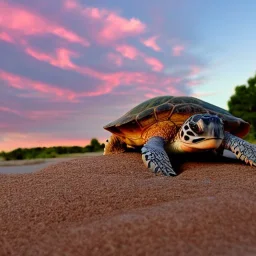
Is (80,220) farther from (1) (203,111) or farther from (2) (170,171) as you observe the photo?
(1) (203,111)

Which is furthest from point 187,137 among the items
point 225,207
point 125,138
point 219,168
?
point 225,207

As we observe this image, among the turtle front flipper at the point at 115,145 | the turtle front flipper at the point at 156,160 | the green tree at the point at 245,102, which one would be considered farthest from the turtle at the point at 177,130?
the green tree at the point at 245,102

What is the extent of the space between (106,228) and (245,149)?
8.79 feet

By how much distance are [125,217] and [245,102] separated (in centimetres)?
2011

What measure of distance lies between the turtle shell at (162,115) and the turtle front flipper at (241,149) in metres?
0.50

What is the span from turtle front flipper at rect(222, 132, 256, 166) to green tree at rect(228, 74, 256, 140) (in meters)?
16.1

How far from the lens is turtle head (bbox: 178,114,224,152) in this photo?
3.69 meters

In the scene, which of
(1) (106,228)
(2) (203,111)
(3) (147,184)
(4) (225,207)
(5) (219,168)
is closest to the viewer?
(1) (106,228)

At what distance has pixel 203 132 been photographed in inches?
147

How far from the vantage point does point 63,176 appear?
10.5 ft

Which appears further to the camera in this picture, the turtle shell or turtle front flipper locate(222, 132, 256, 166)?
the turtle shell

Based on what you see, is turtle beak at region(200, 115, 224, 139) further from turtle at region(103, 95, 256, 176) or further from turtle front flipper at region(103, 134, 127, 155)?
turtle front flipper at region(103, 134, 127, 155)

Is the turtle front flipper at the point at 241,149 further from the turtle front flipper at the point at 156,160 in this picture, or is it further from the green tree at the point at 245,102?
the green tree at the point at 245,102

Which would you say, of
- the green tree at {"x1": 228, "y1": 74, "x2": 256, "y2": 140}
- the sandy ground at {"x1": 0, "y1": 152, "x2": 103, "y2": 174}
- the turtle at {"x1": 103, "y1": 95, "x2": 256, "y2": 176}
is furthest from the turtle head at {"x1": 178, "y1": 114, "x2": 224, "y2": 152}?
the green tree at {"x1": 228, "y1": 74, "x2": 256, "y2": 140}
